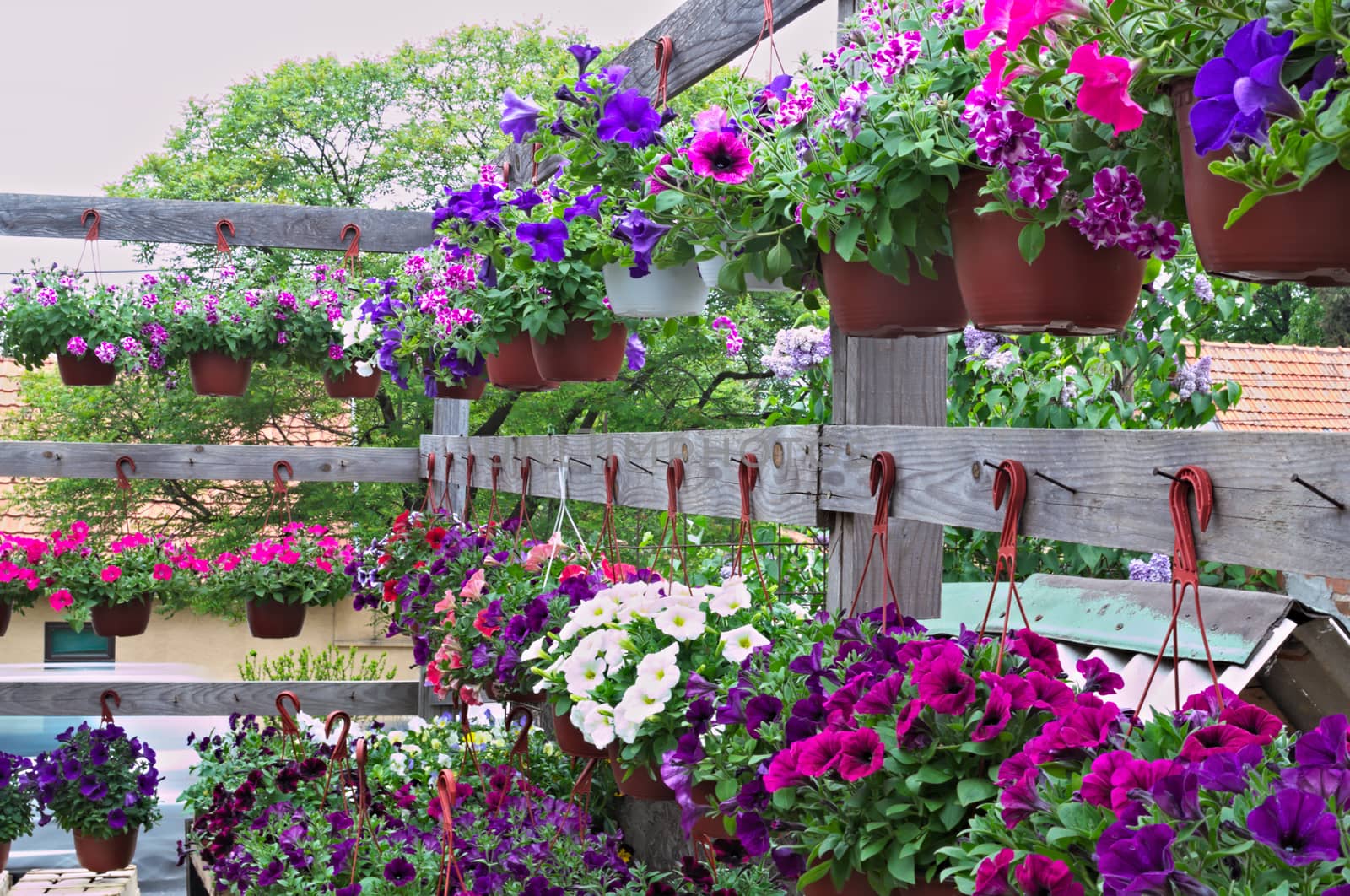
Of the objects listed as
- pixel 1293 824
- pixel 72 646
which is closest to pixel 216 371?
pixel 1293 824

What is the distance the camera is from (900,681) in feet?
3.04

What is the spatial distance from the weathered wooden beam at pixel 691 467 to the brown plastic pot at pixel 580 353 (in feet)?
0.42

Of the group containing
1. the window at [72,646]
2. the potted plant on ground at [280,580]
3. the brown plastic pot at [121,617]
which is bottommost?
the window at [72,646]

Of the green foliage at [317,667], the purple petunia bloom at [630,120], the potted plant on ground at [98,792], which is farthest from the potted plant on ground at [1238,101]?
the green foliage at [317,667]

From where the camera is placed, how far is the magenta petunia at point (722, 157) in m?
1.19

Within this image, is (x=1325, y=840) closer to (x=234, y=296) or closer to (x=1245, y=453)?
(x=1245, y=453)

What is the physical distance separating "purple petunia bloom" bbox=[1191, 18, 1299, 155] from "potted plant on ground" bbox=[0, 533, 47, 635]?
420 cm

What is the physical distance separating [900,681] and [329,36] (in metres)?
11.9

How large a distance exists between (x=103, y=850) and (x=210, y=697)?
58 centimetres

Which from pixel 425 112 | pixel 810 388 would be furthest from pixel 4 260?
pixel 810 388

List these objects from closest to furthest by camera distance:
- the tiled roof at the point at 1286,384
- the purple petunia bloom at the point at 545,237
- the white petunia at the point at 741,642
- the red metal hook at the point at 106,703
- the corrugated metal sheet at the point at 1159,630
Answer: the white petunia at the point at 741,642 < the purple petunia bloom at the point at 545,237 < the corrugated metal sheet at the point at 1159,630 < the red metal hook at the point at 106,703 < the tiled roof at the point at 1286,384

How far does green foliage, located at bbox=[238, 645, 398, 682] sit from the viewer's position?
30.8 ft

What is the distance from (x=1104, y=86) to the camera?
656 millimetres

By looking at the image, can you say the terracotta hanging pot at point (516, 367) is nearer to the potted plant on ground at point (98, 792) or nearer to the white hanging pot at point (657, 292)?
the white hanging pot at point (657, 292)
